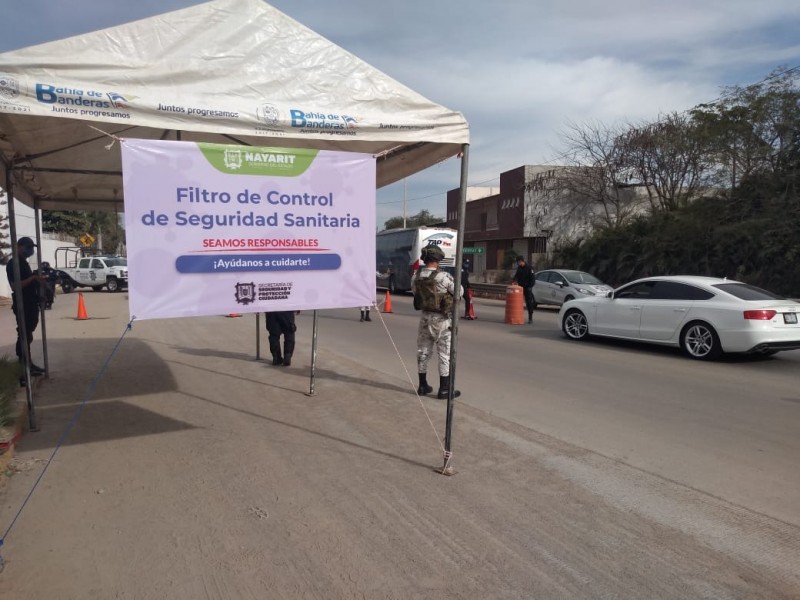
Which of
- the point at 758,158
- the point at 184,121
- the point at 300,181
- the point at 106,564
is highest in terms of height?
the point at 758,158

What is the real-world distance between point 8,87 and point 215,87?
1.22 meters

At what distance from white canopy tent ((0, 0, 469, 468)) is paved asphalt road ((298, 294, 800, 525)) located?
269cm

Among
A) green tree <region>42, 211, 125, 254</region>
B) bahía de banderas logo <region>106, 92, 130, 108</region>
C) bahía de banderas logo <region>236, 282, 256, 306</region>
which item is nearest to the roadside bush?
bahía de banderas logo <region>236, 282, 256, 306</region>

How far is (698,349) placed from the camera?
33.1 feet

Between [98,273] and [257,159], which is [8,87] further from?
[98,273]

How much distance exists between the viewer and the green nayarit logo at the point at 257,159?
4.23 meters

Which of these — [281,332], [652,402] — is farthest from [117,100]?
[652,402]

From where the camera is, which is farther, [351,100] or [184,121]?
[351,100]

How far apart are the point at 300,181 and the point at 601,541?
3186 millimetres

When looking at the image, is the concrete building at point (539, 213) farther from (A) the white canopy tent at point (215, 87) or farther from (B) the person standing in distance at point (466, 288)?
(A) the white canopy tent at point (215, 87)

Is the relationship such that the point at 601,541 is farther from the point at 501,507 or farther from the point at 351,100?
the point at 351,100

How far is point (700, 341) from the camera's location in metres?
10.1

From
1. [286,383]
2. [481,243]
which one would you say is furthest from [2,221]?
[481,243]

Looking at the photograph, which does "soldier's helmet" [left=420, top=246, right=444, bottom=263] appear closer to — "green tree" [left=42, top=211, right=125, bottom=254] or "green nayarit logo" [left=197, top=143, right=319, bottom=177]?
"green nayarit logo" [left=197, top=143, right=319, bottom=177]
